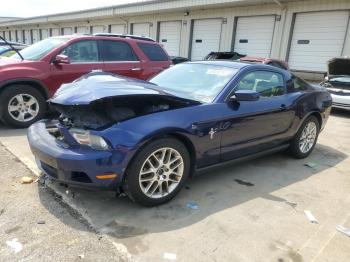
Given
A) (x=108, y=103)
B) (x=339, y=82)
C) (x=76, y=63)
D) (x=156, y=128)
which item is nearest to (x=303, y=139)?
(x=156, y=128)

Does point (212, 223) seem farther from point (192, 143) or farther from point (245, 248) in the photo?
point (192, 143)

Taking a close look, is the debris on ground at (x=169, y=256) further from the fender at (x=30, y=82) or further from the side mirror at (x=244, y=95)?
the fender at (x=30, y=82)

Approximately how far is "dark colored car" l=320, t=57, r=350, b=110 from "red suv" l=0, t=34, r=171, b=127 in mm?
5683

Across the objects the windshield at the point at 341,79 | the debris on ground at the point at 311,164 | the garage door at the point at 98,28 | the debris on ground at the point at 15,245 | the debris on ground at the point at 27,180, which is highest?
the garage door at the point at 98,28

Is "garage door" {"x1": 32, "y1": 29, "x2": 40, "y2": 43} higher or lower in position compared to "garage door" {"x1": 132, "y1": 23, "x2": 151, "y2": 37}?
lower

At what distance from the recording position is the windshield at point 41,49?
20.1 ft

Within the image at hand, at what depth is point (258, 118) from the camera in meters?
4.10

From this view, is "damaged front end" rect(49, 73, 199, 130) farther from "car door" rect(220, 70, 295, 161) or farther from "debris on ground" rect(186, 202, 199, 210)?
"debris on ground" rect(186, 202, 199, 210)

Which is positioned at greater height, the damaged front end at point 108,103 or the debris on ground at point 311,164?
the damaged front end at point 108,103

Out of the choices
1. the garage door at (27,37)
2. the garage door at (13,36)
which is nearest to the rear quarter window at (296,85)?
the garage door at (27,37)

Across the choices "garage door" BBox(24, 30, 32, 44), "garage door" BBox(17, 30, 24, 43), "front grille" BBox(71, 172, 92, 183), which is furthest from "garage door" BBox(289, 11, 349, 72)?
"garage door" BBox(17, 30, 24, 43)

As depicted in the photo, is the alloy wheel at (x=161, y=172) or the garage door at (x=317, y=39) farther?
the garage door at (x=317, y=39)

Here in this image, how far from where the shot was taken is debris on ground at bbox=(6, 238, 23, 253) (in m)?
2.51

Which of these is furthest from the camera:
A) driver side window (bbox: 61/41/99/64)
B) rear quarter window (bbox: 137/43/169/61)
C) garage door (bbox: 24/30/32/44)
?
garage door (bbox: 24/30/32/44)
